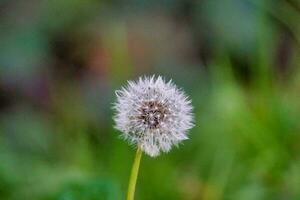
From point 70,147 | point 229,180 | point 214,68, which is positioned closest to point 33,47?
point 70,147

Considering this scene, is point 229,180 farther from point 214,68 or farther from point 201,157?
point 214,68

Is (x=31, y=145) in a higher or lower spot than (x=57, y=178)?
higher

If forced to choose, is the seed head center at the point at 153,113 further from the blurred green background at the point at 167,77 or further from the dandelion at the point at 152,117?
the blurred green background at the point at 167,77

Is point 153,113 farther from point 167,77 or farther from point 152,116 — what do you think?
point 167,77

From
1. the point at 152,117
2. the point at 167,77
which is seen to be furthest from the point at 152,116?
the point at 167,77

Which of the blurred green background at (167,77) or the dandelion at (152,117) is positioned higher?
the blurred green background at (167,77)

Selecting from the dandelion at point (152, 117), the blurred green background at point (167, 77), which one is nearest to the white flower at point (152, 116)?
the dandelion at point (152, 117)
